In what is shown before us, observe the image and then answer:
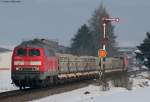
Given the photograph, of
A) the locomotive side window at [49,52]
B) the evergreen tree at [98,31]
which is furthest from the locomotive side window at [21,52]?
the evergreen tree at [98,31]

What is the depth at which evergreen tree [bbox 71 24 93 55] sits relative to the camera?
125625 mm

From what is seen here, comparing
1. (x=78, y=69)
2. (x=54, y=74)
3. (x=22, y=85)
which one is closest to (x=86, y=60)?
(x=78, y=69)

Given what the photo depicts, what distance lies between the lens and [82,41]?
132 metres

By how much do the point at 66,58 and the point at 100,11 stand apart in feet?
272

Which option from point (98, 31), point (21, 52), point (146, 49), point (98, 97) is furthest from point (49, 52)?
point (98, 31)

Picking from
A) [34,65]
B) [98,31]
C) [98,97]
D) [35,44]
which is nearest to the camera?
[98,97]

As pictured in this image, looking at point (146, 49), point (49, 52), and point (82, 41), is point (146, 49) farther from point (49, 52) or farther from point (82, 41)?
point (49, 52)

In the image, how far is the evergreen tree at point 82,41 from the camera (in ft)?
412

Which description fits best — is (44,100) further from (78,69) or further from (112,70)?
(112,70)

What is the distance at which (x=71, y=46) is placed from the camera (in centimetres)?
A: 13512

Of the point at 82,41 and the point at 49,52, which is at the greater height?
the point at 82,41

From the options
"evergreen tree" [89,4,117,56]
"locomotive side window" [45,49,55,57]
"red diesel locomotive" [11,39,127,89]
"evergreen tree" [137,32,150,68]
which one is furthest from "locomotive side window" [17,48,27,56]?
"evergreen tree" [89,4,117,56]

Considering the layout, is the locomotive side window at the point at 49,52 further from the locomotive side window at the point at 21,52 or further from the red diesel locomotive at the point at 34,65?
the locomotive side window at the point at 21,52

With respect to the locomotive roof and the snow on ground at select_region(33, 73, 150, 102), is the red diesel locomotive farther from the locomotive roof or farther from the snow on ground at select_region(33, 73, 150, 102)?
the snow on ground at select_region(33, 73, 150, 102)
